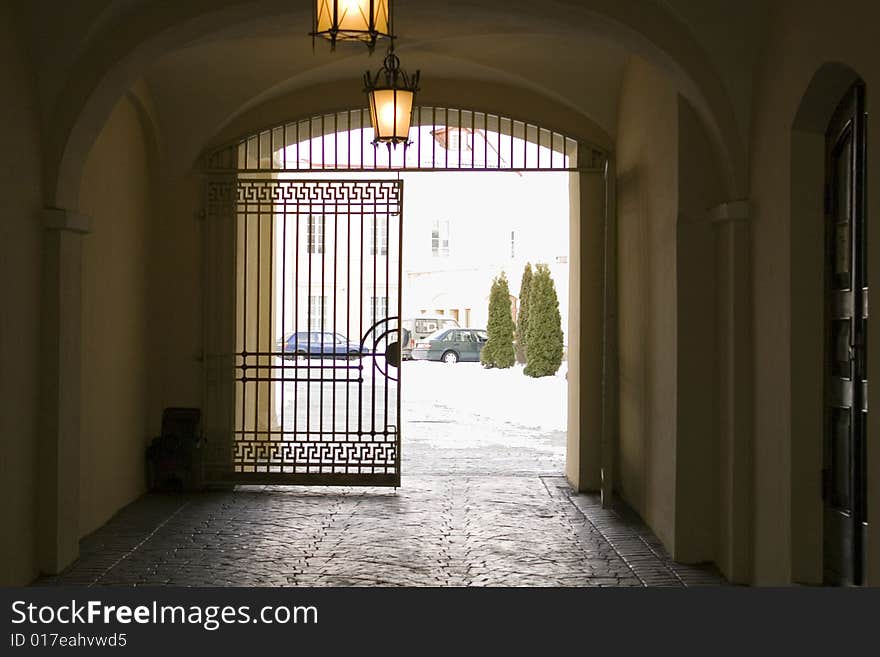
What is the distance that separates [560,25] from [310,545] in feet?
13.2

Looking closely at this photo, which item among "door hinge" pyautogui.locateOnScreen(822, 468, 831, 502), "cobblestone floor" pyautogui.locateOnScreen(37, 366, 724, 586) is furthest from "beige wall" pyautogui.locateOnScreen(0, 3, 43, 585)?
"door hinge" pyautogui.locateOnScreen(822, 468, 831, 502)

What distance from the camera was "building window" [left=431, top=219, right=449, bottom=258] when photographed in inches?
1484

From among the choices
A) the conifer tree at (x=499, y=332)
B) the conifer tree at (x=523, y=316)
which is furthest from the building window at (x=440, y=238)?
the conifer tree at (x=523, y=316)

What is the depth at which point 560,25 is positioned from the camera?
290 inches

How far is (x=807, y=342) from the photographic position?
231 inches

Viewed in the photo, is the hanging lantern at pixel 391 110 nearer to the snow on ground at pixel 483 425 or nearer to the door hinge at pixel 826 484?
the door hinge at pixel 826 484

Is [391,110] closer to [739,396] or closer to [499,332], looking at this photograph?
[739,396]

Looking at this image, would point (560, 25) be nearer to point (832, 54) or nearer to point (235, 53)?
point (832, 54)

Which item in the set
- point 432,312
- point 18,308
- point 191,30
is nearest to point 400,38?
point 191,30

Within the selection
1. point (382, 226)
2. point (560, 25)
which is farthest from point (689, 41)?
point (382, 226)

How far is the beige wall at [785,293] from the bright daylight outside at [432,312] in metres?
4.66

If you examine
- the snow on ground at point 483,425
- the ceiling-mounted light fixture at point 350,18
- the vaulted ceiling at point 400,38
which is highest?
the vaulted ceiling at point 400,38

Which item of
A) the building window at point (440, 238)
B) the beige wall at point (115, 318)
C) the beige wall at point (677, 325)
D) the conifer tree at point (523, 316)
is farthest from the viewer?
the building window at point (440, 238)

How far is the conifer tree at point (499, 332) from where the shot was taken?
33844 mm
